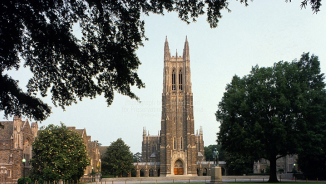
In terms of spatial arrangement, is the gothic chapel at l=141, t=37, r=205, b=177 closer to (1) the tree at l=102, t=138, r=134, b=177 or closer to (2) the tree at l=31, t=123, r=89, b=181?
(1) the tree at l=102, t=138, r=134, b=177

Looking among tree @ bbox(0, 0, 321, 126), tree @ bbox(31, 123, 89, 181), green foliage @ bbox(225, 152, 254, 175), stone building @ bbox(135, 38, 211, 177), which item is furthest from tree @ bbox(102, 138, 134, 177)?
tree @ bbox(0, 0, 321, 126)

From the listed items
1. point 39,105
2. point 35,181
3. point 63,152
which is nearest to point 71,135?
point 63,152

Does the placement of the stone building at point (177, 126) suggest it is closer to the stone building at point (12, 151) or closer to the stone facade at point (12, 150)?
the stone facade at point (12, 150)

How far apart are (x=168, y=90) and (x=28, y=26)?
241ft

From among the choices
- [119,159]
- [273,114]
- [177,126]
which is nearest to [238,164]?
[177,126]

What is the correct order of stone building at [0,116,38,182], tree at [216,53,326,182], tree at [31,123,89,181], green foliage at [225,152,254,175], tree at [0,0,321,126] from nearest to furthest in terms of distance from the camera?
tree at [0,0,321,126], tree at [216,53,326,182], tree at [31,123,89,181], stone building at [0,116,38,182], green foliage at [225,152,254,175]

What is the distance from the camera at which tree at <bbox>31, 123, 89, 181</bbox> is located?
36094 mm

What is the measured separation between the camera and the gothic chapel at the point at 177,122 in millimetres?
79562

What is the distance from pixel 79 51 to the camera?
1128 centimetres

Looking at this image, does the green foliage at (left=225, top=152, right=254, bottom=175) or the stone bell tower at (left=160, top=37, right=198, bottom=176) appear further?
the stone bell tower at (left=160, top=37, right=198, bottom=176)

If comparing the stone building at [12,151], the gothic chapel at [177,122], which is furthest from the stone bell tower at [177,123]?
the stone building at [12,151]

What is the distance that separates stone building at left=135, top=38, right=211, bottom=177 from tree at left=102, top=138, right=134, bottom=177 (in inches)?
382

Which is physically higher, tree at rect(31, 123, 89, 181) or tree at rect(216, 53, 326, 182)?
tree at rect(216, 53, 326, 182)

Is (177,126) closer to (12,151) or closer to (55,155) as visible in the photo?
(12,151)
